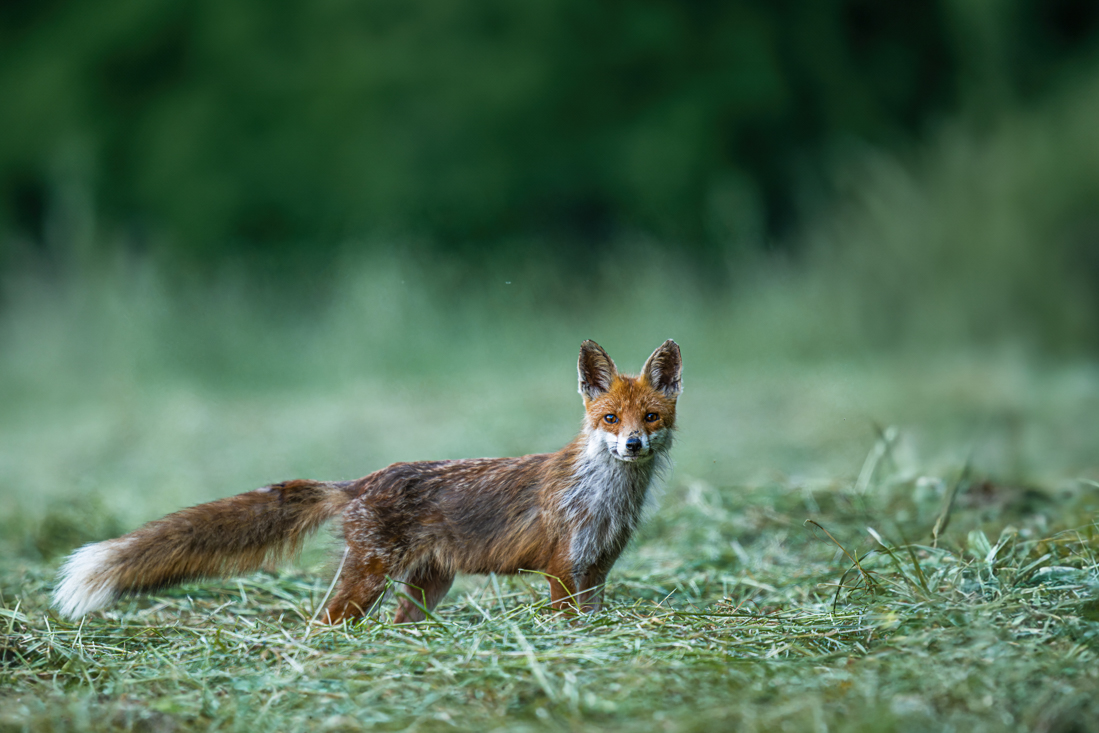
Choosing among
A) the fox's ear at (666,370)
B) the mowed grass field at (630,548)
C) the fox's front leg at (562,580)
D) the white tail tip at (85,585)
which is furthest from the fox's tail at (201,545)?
the fox's ear at (666,370)

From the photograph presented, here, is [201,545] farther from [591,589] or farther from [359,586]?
[591,589]

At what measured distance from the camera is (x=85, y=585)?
9.35 ft

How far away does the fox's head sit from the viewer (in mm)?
3137

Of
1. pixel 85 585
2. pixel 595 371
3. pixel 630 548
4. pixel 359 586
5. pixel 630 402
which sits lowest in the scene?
pixel 630 548

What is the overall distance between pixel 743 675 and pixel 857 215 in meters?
9.37

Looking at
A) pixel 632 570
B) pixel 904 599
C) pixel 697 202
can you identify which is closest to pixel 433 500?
pixel 632 570

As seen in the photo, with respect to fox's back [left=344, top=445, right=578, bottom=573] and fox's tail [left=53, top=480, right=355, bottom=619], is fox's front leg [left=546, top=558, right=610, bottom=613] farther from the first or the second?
fox's tail [left=53, top=480, right=355, bottom=619]

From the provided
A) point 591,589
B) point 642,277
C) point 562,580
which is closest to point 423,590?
point 562,580

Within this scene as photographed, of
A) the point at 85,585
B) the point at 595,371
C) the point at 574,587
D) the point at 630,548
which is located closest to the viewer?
the point at 85,585

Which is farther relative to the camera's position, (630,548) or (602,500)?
(630,548)

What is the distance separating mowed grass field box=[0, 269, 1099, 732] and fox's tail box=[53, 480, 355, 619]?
5.0 inches

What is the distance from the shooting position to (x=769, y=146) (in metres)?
12.7

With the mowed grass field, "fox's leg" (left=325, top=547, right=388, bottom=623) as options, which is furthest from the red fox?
the mowed grass field

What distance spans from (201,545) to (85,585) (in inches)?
13.3
